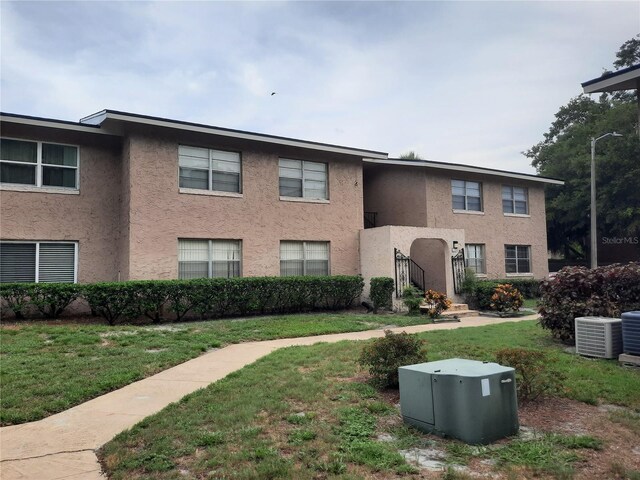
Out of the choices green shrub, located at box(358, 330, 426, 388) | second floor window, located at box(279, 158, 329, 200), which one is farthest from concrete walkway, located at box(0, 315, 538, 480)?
second floor window, located at box(279, 158, 329, 200)

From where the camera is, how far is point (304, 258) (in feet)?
54.7

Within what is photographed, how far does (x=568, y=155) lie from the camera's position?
32875mm

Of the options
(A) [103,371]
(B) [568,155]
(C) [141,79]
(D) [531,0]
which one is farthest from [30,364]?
(B) [568,155]

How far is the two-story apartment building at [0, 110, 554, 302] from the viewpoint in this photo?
1338 centimetres

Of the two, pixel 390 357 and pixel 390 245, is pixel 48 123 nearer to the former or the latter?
pixel 390 245

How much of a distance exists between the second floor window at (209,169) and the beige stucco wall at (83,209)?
6.83ft

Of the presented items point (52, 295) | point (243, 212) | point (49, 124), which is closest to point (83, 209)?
point (49, 124)

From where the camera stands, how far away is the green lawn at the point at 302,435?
3.70 metres

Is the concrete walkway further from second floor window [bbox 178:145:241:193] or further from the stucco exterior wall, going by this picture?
the stucco exterior wall

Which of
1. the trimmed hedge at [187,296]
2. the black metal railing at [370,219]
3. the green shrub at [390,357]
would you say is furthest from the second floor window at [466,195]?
the green shrub at [390,357]

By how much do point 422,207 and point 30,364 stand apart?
1523 cm

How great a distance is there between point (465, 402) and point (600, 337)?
4958 mm

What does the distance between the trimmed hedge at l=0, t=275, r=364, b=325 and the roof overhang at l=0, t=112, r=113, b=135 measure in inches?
178

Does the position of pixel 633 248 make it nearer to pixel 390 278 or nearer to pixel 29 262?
pixel 390 278
